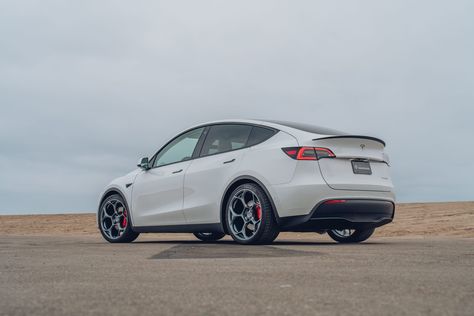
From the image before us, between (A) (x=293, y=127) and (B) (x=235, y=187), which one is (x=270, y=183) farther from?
(A) (x=293, y=127)

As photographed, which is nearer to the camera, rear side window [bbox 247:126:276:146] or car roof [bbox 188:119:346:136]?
car roof [bbox 188:119:346:136]

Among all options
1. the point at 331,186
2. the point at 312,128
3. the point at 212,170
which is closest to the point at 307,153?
the point at 331,186

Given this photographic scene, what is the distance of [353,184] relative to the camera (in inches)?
292

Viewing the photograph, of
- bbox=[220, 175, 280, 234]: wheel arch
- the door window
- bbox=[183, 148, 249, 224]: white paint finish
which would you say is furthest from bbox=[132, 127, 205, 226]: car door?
bbox=[220, 175, 280, 234]: wheel arch

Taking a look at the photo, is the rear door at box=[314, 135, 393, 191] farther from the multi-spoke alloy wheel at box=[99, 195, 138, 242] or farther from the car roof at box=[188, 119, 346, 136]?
the multi-spoke alloy wheel at box=[99, 195, 138, 242]

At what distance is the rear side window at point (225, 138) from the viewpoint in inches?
319

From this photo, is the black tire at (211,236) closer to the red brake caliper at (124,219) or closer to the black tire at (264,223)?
the red brake caliper at (124,219)

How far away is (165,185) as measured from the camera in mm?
9023

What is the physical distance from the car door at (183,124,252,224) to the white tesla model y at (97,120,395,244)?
0.04ft

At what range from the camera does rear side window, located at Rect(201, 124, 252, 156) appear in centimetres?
809

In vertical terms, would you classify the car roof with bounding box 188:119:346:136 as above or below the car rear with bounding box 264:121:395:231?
above

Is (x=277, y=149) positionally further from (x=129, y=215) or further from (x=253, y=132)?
(x=129, y=215)

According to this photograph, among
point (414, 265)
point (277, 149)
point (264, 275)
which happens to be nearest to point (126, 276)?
point (264, 275)

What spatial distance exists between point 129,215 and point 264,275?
5847 millimetres
